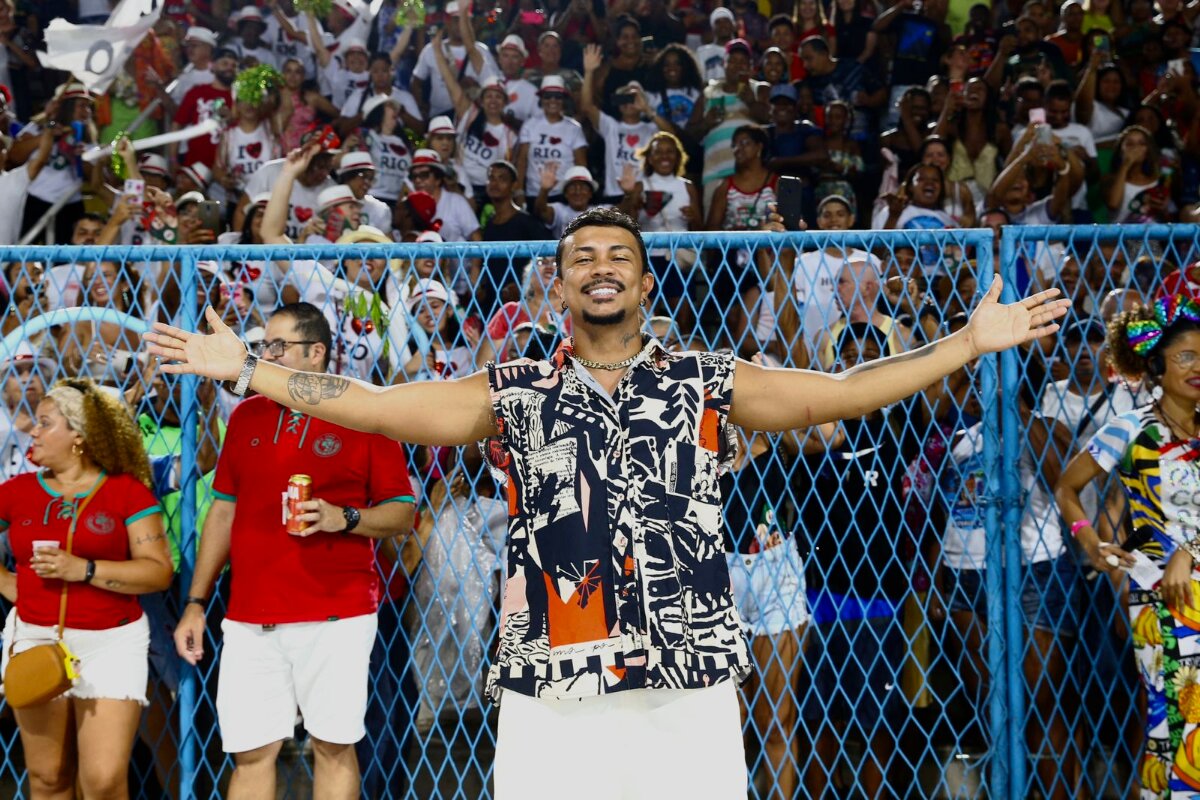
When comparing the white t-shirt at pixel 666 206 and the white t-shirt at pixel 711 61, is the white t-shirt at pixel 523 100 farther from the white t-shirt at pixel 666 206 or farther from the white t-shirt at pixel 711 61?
the white t-shirt at pixel 666 206

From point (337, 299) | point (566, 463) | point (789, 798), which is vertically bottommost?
point (789, 798)

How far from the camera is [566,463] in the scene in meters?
2.91

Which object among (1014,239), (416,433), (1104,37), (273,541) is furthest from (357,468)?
(1104,37)

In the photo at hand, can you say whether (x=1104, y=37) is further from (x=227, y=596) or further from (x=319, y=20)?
(x=227, y=596)

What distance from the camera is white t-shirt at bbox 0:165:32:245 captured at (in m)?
7.67

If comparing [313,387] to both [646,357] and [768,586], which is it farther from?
[768,586]

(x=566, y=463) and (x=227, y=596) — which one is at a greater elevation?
(x=566, y=463)

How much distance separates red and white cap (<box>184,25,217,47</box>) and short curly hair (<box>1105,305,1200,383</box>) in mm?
6839

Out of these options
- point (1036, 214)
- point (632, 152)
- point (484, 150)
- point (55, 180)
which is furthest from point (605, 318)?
point (55, 180)

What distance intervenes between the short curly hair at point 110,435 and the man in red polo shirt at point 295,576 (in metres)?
0.35

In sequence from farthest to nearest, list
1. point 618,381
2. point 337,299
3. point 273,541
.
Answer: point 337,299
point 273,541
point 618,381

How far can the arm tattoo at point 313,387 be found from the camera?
299cm

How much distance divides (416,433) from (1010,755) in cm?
248

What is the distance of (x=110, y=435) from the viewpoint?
14.6 ft
